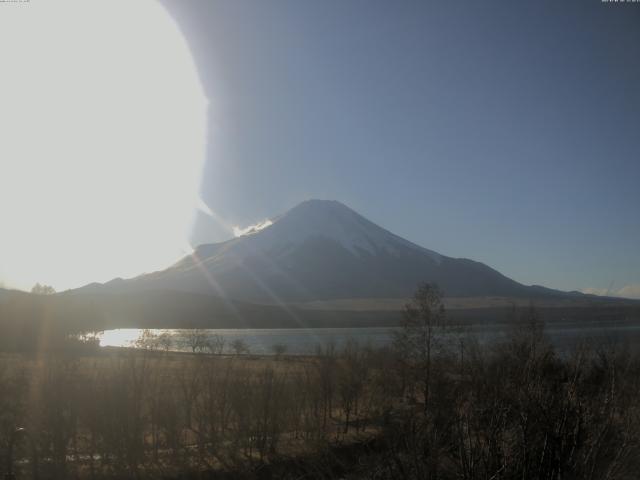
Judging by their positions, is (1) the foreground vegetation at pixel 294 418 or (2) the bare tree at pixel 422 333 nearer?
(1) the foreground vegetation at pixel 294 418

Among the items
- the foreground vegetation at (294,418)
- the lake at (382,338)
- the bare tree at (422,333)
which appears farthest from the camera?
the lake at (382,338)

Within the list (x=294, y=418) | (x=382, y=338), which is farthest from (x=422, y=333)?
(x=382, y=338)

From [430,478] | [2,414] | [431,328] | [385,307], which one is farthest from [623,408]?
[385,307]

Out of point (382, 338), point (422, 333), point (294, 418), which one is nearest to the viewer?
point (294, 418)

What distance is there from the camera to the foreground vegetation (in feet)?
14.3

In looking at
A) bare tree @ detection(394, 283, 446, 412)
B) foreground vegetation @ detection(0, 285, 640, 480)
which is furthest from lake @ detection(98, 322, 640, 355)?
foreground vegetation @ detection(0, 285, 640, 480)

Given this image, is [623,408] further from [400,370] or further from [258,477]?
[400,370]

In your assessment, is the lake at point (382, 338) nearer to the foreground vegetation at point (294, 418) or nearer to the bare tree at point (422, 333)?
the bare tree at point (422, 333)

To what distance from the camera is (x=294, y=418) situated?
81.8ft

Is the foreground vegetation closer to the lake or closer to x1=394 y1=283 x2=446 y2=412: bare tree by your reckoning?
x1=394 y1=283 x2=446 y2=412: bare tree

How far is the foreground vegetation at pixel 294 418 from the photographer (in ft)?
14.3

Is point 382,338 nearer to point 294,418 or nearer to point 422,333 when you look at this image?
point 422,333

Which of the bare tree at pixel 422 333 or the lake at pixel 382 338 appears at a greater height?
the bare tree at pixel 422 333

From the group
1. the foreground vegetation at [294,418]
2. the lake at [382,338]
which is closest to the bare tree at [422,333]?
the foreground vegetation at [294,418]
